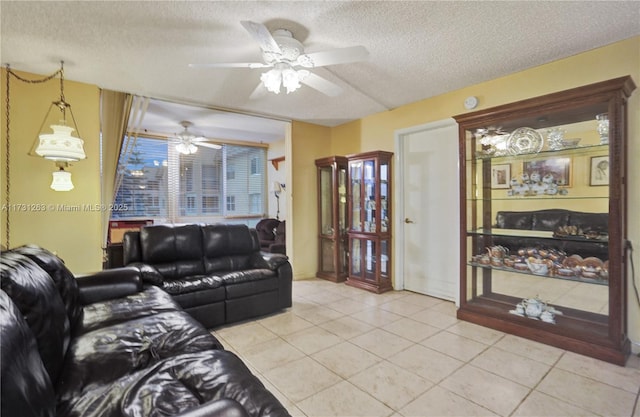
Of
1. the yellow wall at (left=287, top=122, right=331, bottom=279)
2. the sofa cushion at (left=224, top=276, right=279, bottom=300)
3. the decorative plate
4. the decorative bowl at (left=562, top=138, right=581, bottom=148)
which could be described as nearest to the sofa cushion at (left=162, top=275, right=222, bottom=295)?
the sofa cushion at (left=224, top=276, right=279, bottom=300)

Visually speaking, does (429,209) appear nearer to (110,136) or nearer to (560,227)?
(560,227)

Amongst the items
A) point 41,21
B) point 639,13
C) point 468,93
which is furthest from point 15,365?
point 468,93

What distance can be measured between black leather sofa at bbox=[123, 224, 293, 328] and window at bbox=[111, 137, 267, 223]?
2.44 m

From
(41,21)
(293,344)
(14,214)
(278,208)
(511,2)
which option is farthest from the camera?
(278,208)

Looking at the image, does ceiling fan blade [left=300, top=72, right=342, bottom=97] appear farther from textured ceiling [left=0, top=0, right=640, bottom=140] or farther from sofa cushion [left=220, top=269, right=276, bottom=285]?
sofa cushion [left=220, top=269, right=276, bottom=285]

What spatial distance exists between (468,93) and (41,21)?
155 inches

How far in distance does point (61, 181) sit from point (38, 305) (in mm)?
2174

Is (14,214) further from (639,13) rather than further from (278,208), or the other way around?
(639,13)

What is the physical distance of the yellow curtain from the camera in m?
3.53

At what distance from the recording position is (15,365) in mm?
845

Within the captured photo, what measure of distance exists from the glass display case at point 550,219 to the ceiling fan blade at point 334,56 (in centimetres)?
158

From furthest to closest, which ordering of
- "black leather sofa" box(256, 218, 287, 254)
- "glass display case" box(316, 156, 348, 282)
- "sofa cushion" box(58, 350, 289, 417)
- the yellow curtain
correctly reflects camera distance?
1. "black leather sofa" box(256, 218, 287, 254)
2. "glass display case" box(316, 156, 348, 282)
3. the yellow curtain
4. "sofa cushion" box(58, 350, 289, 417)

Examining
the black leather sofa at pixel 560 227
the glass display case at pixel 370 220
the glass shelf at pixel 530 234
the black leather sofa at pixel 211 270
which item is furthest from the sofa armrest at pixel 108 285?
the black leather sofa at pixel 560 227

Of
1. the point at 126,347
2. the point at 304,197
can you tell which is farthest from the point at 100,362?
the point at 304,197
